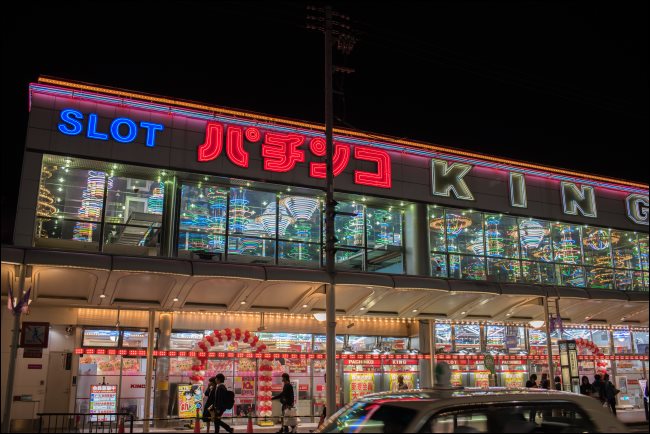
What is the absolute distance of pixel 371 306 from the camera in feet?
68.2

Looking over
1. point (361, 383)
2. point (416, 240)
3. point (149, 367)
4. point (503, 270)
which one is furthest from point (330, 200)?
point (503, 270)

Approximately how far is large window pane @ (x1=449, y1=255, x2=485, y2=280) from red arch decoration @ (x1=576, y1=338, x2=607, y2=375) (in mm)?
6904

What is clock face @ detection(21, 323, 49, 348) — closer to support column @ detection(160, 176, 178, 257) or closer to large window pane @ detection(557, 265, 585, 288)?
support column @ detection(160, 176, 178, 257)

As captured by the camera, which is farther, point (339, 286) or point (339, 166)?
point (339, 166)

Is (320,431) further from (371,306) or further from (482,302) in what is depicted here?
(482,302)

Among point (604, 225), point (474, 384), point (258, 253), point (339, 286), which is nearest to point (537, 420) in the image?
point (339, 286)

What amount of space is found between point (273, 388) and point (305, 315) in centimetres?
273

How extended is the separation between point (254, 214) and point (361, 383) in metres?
7.50

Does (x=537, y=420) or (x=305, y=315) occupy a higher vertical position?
(x=305, y=315)

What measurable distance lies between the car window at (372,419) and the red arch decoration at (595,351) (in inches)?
898

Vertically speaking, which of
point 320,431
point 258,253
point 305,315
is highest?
point 258,253

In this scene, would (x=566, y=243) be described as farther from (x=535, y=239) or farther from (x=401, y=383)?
(x=401, y=383)

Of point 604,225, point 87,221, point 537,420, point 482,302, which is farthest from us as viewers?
point 604,225

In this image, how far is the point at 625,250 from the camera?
27094 mm
